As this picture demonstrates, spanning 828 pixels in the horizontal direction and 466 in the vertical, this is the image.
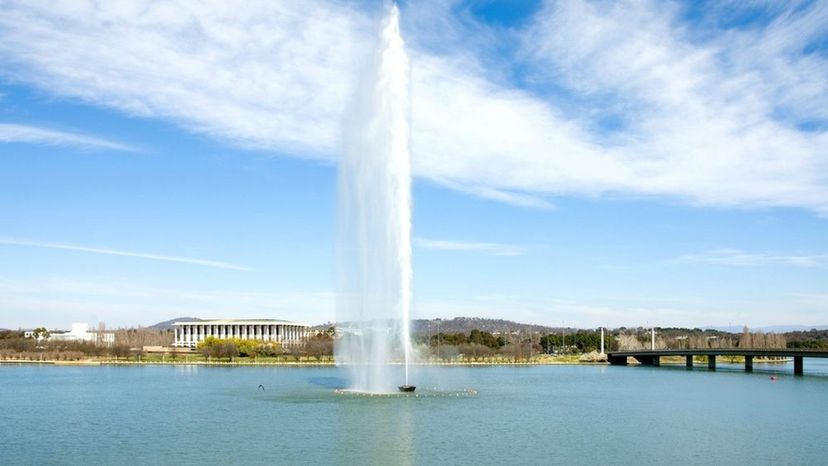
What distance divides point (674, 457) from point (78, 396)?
54.7 meters

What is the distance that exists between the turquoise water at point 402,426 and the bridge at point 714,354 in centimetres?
4672

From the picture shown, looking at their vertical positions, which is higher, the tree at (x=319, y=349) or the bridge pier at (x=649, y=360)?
the tree at (x=319, y=349)

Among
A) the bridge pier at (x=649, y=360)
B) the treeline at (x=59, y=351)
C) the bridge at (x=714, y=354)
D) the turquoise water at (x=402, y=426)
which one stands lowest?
the bridge pier at (x=649, y=360)

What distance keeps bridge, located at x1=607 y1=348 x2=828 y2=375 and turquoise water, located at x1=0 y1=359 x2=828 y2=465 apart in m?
46.7

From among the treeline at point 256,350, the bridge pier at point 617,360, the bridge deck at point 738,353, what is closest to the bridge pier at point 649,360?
the bridge deck at point 738,353

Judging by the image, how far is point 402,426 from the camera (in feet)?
163

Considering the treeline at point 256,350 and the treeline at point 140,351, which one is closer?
the treeline at point 140,351

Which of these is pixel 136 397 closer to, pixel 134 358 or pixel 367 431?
pixel 367 431

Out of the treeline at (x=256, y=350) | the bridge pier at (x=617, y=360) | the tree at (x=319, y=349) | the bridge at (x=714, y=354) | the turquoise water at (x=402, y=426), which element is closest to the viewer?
the turquoise water at (x=402, y=426)

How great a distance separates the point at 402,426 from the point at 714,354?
114m

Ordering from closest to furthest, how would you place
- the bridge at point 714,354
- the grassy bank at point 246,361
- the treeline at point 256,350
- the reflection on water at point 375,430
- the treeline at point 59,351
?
the reflection on water at point 375,430, the bridge at point 714,354, the grassy bank at point 246,361, the treeline at point 59,351, the treeline at point 256,350

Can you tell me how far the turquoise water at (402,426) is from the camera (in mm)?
41312

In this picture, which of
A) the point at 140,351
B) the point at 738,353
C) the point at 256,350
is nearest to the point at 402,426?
the point at 738,353

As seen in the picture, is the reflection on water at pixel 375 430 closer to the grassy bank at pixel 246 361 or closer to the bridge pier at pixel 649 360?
the grassy bank at pixel 246 361
